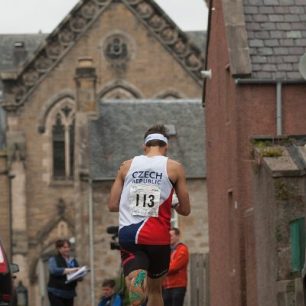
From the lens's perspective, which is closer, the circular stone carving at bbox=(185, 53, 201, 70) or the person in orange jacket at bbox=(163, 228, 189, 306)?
the person in orange jacket at bbox=(163, 228, 189, 306)

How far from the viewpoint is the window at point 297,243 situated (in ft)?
62.8

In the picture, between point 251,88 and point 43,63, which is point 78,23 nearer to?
point 43,63

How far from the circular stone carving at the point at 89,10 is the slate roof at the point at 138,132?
330 inches

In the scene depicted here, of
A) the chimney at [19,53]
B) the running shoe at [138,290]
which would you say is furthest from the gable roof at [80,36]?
the running shoe at [138,290]

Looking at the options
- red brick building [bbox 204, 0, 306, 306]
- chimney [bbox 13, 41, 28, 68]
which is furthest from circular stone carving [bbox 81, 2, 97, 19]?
red brick building [bbox 204, 0, 306, 306]

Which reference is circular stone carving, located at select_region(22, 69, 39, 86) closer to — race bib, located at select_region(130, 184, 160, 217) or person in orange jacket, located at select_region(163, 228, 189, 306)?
person in orange jacket, located at select_region(163, 228, 189, 306)

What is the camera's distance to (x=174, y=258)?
23.8 metres

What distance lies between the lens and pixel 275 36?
28594 millimetres

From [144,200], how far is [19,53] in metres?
58.6

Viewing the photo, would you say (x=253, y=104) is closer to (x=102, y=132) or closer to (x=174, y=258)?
(x=174, y=258)

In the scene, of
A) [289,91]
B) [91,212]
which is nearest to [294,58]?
[289,91]

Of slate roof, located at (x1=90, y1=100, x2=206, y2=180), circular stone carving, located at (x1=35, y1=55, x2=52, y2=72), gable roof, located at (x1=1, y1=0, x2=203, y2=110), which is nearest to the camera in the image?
slate roof, located at (x1=90, y1=100, x2=206, y2=180)

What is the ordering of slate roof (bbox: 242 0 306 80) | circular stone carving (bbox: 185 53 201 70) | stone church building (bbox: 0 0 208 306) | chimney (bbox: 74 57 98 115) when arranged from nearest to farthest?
1. slate roof (bbox: 242 0 306 80)
2. chimney (bbox: 74 57 98 115)
3. stone church building (bbox: 0 0 208 306)
4. circular stone carving (bbox: 185 53 201 70)

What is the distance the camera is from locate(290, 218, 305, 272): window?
1914cm
